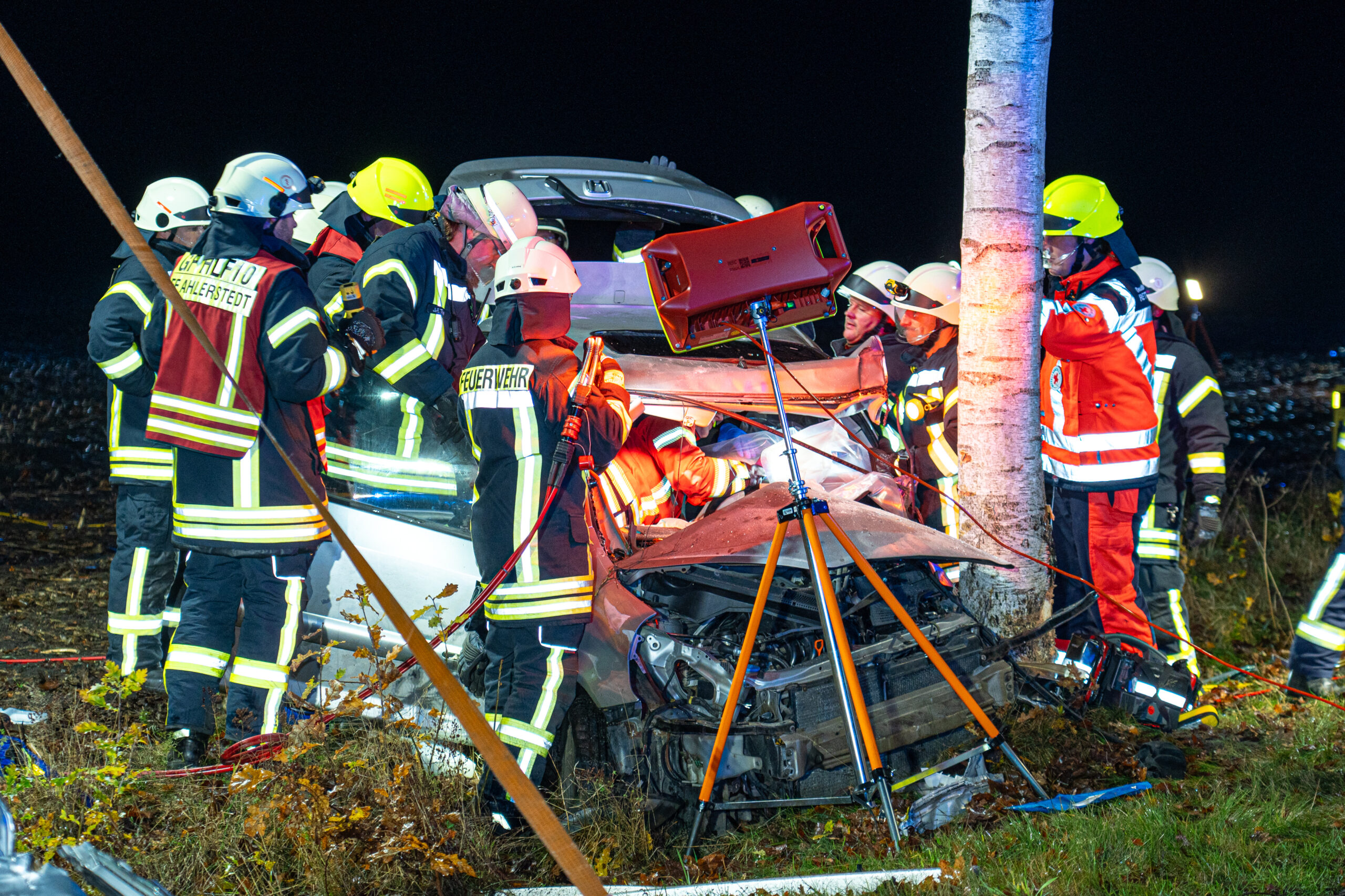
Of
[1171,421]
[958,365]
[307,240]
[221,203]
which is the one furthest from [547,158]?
[1171,421]

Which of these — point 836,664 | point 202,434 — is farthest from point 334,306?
point 836,664

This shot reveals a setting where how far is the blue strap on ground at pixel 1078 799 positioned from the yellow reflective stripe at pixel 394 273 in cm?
321

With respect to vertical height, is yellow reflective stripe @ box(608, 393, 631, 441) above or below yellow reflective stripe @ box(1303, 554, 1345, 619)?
above

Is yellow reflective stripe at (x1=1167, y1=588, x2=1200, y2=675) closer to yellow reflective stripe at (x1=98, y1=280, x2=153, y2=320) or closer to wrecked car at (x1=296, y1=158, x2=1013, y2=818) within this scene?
wrecked car at (x1=296, y1=158, x2=1013, y2=818)

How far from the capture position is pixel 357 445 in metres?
4.23

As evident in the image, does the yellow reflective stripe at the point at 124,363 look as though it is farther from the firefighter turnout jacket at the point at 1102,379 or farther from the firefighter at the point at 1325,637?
the firefighter at the point at 1325,637

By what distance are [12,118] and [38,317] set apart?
6282mm

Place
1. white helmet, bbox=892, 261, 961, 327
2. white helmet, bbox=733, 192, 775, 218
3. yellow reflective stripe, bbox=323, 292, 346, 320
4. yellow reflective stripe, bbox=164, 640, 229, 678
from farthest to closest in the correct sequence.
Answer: white helmet, bbox=733, 192, 775, 218 < white helmet, bbox=892, 261, 961, 327 < yellow reflective stripe, bbox=323, 292, 346, 320 < yellow reflective stripe, bbox=164, 640, 229, 678

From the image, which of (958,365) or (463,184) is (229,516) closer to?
(463,184)

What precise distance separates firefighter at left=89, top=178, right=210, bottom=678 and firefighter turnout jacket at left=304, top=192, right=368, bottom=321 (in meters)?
0.74

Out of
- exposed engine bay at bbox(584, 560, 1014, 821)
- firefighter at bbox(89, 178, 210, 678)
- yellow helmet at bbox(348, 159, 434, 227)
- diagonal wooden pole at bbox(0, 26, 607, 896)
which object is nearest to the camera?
diagonal wooden pole at bbox(0, 26, 607, 896)

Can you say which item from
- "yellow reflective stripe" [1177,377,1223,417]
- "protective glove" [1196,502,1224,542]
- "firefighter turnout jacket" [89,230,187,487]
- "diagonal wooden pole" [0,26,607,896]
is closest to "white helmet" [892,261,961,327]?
"yellow reflective stripe" [1177,377,1223,417]

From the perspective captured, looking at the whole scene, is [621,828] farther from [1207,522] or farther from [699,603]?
[1207,522]

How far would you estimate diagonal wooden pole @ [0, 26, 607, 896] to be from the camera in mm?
1513
